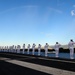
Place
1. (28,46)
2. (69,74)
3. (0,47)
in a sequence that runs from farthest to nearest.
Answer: (0,47), (28,46), (69,74)

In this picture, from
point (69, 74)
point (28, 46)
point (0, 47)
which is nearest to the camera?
point (69, 74)

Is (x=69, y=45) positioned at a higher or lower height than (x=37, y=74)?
higher

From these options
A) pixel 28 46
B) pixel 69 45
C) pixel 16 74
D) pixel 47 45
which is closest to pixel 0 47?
pixel 28 46

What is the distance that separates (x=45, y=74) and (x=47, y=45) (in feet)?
83.9

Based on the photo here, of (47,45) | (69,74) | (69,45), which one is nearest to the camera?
(69,74)


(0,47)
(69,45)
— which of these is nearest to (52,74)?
(69,45)

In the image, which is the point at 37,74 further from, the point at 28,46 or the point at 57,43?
the point at 28,46

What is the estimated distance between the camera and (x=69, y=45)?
28.9 m

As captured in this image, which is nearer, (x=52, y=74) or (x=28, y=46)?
(x=52, y=74)

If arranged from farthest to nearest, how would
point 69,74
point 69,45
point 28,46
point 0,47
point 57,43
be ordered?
point 0,47 < point 28,46 < point 57,43 < point 69,45 < point 69,74

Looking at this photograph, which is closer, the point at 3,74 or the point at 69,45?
the point at 3,74

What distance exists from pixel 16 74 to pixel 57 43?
68.6 ft

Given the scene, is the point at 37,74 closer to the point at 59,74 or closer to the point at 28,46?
the point at 59,74

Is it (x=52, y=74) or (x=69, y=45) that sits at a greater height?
(x=69, y=45)
